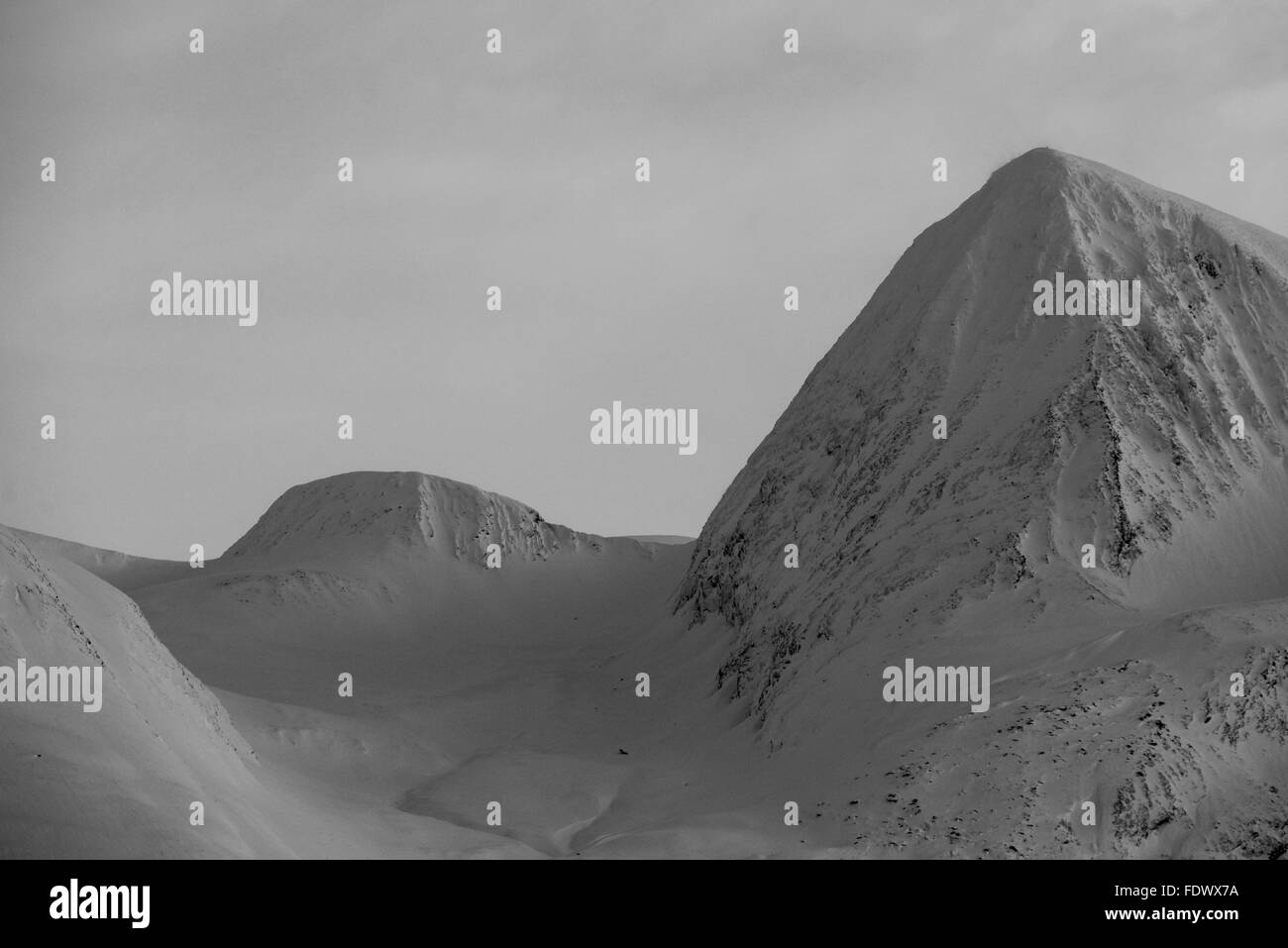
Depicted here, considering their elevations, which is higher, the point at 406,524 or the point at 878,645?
the point at 406,524

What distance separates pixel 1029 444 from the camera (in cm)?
4709


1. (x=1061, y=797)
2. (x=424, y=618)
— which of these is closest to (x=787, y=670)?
(x=1061, y=797)

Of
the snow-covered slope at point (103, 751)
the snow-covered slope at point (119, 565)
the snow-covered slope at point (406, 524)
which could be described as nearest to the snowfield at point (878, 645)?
the snow-covered slope at point (103, 751)

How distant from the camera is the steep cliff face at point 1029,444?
44000 mm

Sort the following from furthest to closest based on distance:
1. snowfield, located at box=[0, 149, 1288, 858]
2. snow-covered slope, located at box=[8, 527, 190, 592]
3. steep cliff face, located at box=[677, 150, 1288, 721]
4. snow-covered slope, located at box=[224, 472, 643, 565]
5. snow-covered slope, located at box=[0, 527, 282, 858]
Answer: snow-covered slope, located at box=[8, 527, 190, 592]
snow-covered slope, located at box=[224, 472, 643, 565]
steep cliff face, located at box=[677, 150, 1288, 721]
snowfield, located at box=[0, 149, 1288, 858]
snow-covered slope, located at box=[0, 527, 282, 858]

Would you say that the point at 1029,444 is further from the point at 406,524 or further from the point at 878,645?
the point at 406,524

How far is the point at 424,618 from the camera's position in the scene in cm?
7644

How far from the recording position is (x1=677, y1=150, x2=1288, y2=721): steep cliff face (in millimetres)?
44000

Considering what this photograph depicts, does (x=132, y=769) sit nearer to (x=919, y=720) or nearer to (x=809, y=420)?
(x=919, y=720)

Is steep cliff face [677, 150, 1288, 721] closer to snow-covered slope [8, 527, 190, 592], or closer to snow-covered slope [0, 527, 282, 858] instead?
snow-covered slope [0, 527, 282, 858]

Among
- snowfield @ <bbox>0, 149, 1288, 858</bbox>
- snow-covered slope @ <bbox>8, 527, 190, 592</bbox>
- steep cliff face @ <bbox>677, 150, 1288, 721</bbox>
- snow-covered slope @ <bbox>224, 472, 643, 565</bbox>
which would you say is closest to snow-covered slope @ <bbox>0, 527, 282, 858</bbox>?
snowfield @ <bbox>0, 149, 1288, 858</bbox>

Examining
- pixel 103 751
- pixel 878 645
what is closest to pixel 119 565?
pixel 878 645

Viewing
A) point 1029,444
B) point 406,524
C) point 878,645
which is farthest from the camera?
point 406,524
